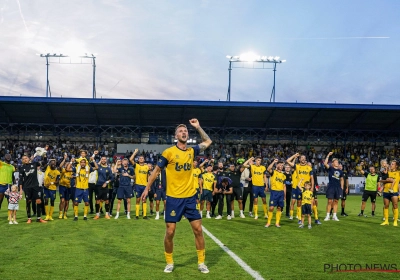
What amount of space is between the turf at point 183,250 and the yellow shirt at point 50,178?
146cm

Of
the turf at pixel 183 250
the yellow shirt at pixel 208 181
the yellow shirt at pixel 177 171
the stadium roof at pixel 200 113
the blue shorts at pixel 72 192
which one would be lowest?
the turf at pixel 183 250

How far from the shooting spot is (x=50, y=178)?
46.6ft

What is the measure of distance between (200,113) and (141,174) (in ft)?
86.1

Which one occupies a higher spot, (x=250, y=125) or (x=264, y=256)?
(x=250, y=125)

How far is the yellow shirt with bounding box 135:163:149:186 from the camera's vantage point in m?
15.1

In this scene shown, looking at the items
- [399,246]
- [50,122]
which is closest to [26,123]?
[50,122]

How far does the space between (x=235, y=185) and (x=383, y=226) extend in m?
5.36

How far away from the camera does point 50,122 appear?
4212 centimetres

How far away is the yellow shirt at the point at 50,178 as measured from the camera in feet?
46.5

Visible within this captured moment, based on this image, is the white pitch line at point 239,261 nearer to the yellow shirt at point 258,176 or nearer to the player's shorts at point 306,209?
the player's shorts at point 306,209

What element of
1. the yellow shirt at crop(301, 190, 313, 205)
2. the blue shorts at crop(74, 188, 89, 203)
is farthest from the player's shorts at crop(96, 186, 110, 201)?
the yellow shirt at crop(301, 190, 313, 205)

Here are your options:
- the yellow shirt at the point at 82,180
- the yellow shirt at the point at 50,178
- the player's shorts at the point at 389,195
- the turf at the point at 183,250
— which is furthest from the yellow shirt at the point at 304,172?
the yellow shirt at the point at 50,178

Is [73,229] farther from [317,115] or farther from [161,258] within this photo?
[317,115]

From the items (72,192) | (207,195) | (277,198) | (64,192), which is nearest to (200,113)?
(207,195)
